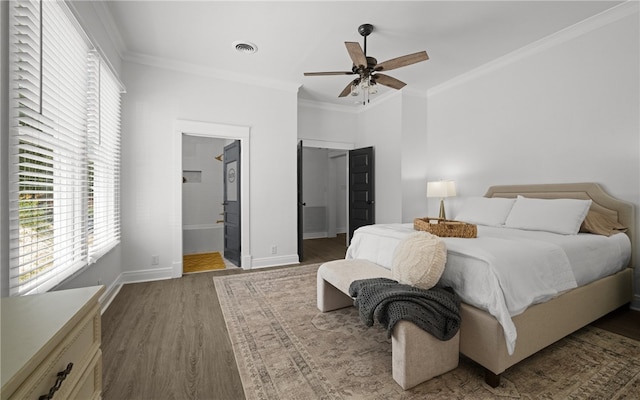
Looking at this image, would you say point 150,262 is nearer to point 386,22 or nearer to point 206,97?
point 206,97

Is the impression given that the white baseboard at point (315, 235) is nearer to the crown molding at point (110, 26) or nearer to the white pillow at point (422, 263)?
the crown molding at point (110, 26)

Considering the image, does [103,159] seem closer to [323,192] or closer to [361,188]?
[361,188]

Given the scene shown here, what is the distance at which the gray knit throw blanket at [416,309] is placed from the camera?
1604mm

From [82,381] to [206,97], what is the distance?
3.73 m

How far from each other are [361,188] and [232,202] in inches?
93.0

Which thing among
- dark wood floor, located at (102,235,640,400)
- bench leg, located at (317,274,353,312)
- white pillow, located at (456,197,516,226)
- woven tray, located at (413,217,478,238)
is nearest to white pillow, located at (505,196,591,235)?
Result: white pillow, located at (456,197,516,226)

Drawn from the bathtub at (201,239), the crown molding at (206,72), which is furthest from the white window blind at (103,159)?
the bathtub at (201,239)

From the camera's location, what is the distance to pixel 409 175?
4.80 meters

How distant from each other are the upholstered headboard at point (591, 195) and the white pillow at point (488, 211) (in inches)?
12.4

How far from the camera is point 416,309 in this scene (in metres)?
1.62

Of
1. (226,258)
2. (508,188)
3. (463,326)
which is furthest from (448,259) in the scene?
(226,258)

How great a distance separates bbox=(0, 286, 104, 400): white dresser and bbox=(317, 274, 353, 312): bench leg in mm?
1776

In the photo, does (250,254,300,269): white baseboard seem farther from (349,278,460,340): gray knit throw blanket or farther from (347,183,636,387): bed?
→ (349,278,460,340): gray knit throw blanket

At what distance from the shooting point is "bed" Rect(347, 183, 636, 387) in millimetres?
1632
